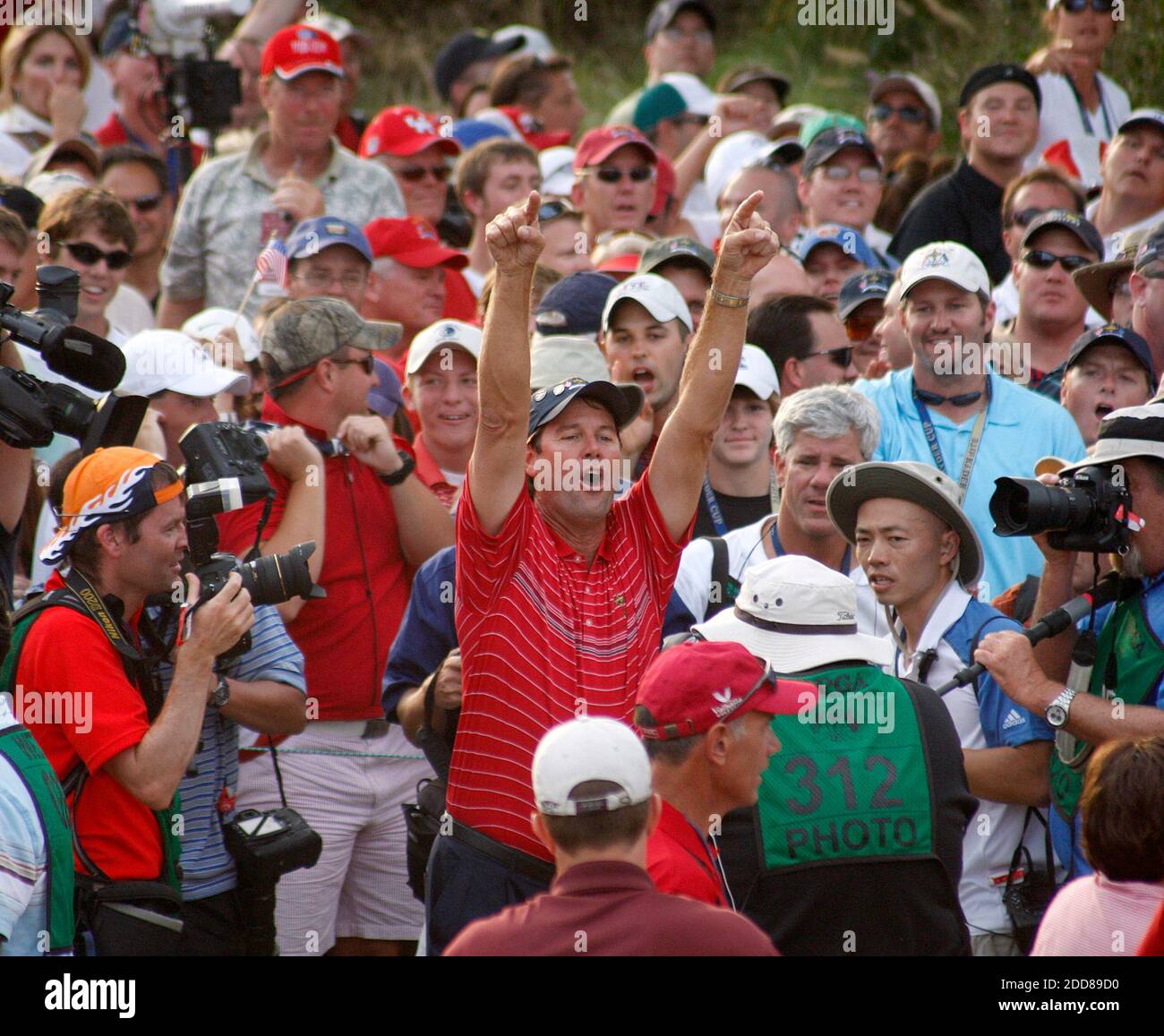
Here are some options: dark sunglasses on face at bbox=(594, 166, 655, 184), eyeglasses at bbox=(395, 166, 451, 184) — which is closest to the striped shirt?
dark sunglasses on face at bbox=(594, 166, 655, 184)

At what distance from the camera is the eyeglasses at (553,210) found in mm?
7715

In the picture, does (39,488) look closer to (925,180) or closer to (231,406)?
(231,406)

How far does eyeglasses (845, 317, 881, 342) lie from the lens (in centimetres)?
717

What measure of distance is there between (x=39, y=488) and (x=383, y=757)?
1466mm

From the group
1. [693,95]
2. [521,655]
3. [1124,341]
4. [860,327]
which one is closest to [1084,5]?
[693,95]

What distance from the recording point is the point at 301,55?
783 cm

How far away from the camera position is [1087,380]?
5.74 metres

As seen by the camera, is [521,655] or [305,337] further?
[305,337]

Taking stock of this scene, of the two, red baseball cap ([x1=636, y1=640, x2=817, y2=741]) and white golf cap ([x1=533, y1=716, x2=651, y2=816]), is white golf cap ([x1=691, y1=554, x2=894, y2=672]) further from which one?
white golf cap ([x1=533, y1=716, x2=651, y2=816])

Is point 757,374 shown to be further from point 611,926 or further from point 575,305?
point 611,926

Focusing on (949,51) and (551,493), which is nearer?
(551,493)

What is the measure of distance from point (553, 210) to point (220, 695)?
400 centimetres

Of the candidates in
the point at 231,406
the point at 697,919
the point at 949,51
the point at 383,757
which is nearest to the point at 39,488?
the point at 231,406
